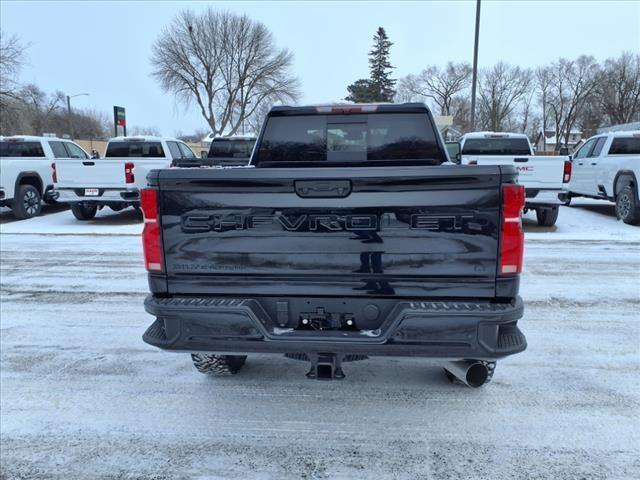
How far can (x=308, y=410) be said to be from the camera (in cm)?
347

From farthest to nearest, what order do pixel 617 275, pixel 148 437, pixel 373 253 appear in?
pixel 617 275 < pixel 148 437 < pixel 373 253

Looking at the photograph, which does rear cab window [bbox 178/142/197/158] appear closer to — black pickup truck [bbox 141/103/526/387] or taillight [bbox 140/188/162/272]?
taillight [bbox 140/188/162/272]

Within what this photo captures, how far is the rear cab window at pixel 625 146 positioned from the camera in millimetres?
11812

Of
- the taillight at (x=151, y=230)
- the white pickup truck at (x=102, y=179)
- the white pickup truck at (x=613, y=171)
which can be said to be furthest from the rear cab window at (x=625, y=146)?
the taillight at (x=151, y=230)

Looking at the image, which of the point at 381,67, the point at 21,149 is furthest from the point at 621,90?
the point at 21,149

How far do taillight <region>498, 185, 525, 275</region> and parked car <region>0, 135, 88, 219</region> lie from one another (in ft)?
43.2

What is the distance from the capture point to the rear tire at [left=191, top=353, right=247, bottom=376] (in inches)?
148

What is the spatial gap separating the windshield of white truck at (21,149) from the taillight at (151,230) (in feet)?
41.9

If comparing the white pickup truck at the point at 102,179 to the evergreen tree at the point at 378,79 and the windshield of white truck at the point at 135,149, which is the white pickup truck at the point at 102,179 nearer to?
the windshield of white truck at the point at 135,149

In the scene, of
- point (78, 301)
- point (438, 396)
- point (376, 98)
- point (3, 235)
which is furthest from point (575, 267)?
point (376, 98)

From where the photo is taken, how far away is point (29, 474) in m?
2.83

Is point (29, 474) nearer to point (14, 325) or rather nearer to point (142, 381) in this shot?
point (142, 381)

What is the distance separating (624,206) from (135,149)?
12.7 meters

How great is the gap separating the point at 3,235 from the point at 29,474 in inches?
390
